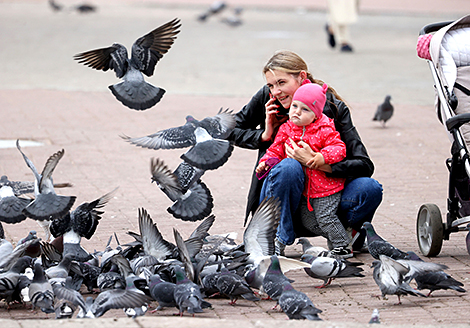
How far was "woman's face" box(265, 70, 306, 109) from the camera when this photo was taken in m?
4.70

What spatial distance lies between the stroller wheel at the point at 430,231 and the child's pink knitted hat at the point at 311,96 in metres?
1.22

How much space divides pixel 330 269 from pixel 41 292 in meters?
1.73

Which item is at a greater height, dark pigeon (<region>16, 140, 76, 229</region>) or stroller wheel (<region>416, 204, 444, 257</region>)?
dark pigeon (<region>16, 140, 76, 229</region>)

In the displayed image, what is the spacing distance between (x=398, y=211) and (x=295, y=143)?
1964 millimetres

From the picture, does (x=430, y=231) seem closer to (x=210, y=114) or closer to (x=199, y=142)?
(x=199, y=142)

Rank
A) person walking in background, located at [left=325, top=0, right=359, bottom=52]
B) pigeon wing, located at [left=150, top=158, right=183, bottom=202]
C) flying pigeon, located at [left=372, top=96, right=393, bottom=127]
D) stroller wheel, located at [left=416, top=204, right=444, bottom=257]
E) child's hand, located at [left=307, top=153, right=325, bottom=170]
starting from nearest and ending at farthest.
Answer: pigeon wing, located at [left=150, top=158, right=183, bottom=202] → child's hand, located at [left=307, top=153, right=325, bottom=170] → stroller wheel, located at [left=416, top=204, right=444, bottom=257] → flying pigeon, located at [left=372, top=96, right=393, bottom=127] → person walking in background, located at [left=325, top=0, right=359, bottom=52]

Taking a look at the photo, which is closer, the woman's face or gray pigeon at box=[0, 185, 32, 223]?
gray pigeon at box=[0, 185, 32, 223]

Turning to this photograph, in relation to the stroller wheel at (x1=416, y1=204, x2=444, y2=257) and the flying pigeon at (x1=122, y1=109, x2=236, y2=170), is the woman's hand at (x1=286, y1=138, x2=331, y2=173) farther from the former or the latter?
the stroller wheel at (x1=416, y1=204, x2=444, y2=257)

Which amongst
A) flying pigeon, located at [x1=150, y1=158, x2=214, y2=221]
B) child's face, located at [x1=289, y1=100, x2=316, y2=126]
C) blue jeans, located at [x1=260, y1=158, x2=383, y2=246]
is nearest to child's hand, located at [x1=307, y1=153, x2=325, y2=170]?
blue jeans, located at [x1=260, y1=158, x2=383, y2=246]

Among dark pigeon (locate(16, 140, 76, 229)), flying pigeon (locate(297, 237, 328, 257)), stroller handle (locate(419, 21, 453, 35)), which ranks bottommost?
flying pigeon (locate(297, 237, 328, 257))

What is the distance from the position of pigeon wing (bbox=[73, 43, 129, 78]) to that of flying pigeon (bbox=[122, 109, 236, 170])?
445 mm

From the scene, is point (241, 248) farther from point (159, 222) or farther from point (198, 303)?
point (159, 222)

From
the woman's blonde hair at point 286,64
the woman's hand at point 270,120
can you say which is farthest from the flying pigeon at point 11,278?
the woman's blonde hair at point 286,64

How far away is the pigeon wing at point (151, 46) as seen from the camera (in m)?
4.18
